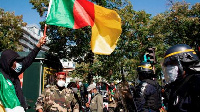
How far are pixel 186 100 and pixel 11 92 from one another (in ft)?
7.44

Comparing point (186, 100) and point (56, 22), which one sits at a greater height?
point (56, 22)

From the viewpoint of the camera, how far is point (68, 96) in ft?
15.6

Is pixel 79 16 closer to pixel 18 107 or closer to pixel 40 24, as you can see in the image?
pixel 18 107

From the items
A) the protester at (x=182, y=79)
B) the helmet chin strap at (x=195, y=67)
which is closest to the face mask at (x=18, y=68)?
the protester at (x=182, y=79)

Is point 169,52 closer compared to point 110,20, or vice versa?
point 169,52

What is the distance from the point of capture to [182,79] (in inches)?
80.6

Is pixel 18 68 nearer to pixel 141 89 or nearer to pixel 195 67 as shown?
pixel 141 89

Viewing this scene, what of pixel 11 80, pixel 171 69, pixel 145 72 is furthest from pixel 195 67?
pixel 145 72

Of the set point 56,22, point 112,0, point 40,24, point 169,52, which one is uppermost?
point 112,0

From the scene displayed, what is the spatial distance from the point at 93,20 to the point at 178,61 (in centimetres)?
356

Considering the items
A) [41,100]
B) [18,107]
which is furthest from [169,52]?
[41,100]

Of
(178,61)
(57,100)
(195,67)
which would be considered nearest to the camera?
(195,67)

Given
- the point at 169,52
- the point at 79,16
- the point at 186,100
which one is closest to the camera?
the point at 186,100

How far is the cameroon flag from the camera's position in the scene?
5.14 m
